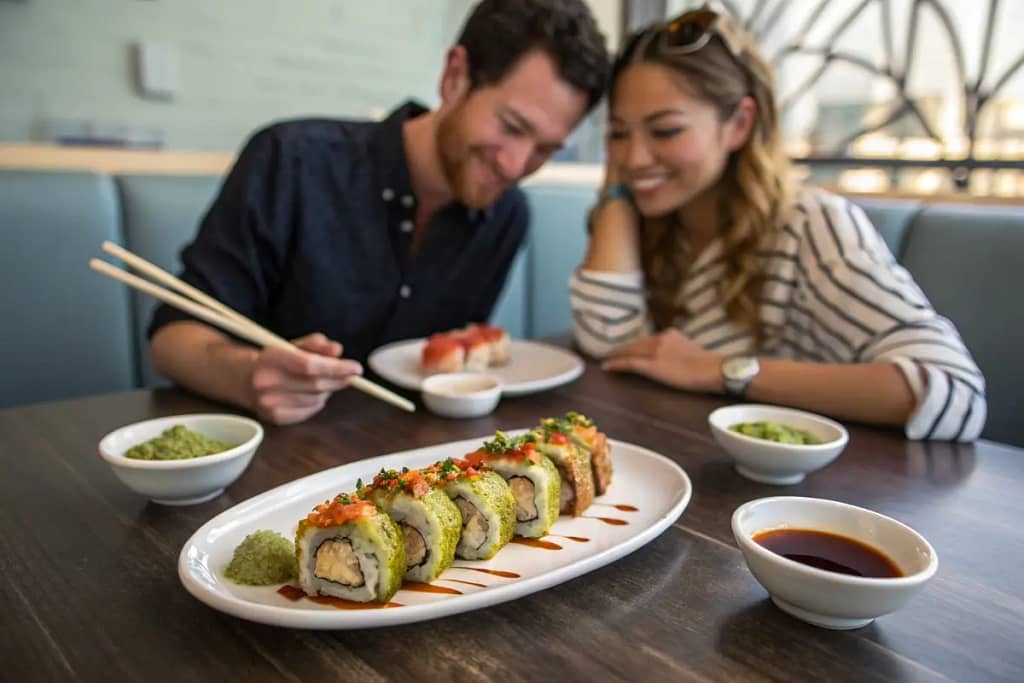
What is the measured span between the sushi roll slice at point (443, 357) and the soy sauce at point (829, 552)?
863mm

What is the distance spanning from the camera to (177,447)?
92cm

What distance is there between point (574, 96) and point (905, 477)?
3.75ft

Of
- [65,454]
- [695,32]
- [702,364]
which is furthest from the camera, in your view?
[695,32]

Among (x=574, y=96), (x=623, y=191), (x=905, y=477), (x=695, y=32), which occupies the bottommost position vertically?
(x=905, y=477)

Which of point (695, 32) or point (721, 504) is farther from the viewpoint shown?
point (695, 32)

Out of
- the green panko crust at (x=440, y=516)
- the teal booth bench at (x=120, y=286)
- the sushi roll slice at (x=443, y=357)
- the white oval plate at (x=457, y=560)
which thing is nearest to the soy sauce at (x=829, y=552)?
the white oval plate at (x=457, y=560)

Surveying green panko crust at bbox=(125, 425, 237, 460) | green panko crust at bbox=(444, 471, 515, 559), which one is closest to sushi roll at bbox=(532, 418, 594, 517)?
green panko crust at bbox=(444, 471, 515, 559)

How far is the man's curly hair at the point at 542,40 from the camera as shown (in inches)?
66.0

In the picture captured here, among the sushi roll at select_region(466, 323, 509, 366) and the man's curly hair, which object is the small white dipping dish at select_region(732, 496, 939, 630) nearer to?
the sushi roll at select_region(466, 323, 509, 366)

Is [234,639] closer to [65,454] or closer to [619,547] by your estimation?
[619,547]

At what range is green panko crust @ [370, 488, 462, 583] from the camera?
0.74m

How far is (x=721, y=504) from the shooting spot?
3.19ft

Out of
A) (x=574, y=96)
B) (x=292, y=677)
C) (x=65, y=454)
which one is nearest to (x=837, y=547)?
(x=292, y=677)

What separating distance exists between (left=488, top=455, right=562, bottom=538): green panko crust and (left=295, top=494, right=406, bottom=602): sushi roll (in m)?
0.21
